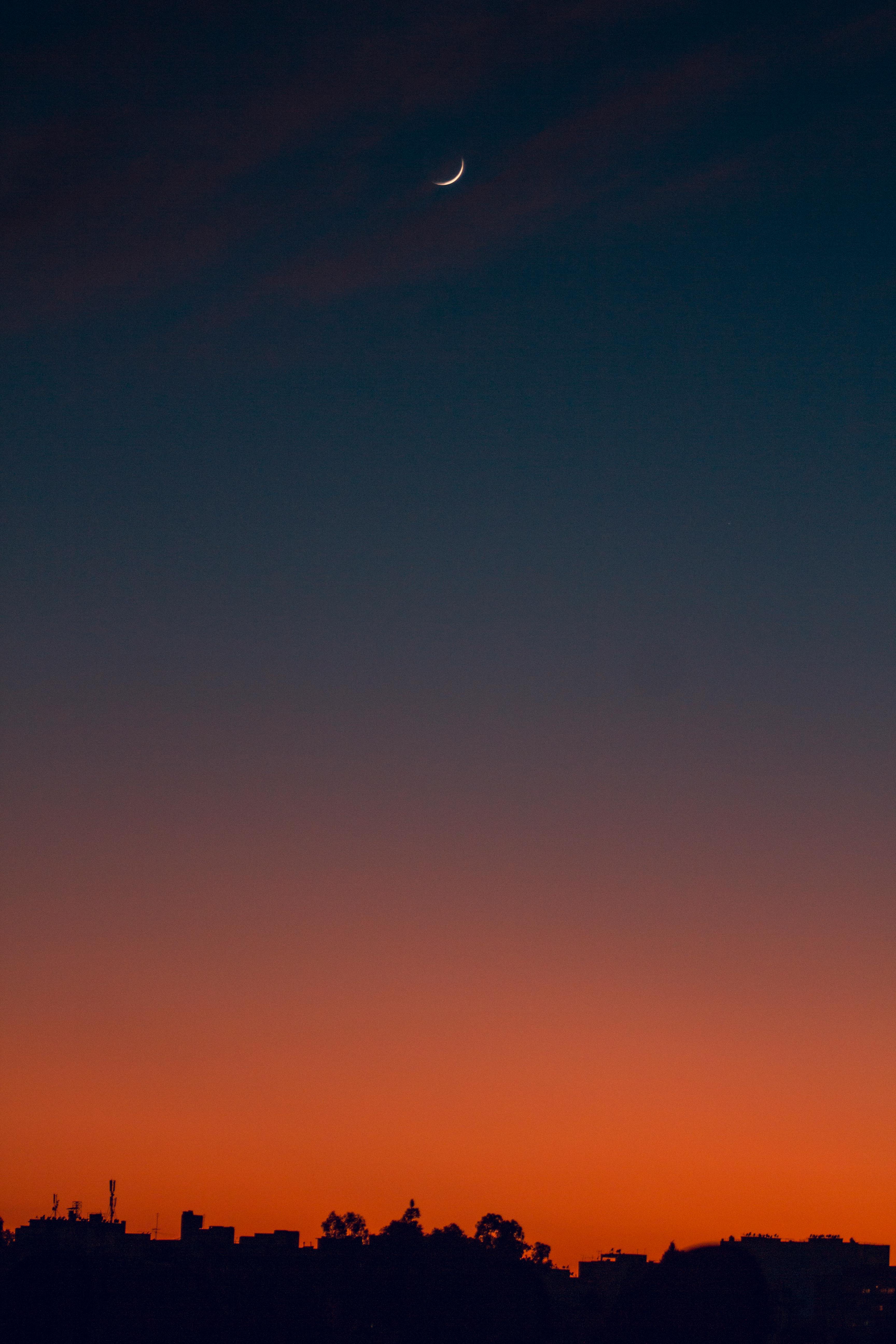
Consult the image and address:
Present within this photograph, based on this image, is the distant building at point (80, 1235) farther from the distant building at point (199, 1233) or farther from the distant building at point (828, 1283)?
the distant building at point (828, 1283)

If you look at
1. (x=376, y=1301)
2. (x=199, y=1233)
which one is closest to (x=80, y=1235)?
(x=199, y=1233)

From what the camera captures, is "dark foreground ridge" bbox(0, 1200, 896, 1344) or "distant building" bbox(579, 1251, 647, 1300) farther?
"distant building" bbox(579, 1251, 647, 1300)

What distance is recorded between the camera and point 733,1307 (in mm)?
78812

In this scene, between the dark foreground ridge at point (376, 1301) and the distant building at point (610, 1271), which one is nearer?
the dark foreground ridge at point (376, 1301)

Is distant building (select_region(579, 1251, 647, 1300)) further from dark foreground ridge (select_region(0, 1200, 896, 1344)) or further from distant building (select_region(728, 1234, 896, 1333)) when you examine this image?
dark foreground ridge (select_region(0, 1200, 896, 1344))

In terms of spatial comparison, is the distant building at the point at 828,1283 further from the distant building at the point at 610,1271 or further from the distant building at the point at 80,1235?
the distant building at the point at 80,1235

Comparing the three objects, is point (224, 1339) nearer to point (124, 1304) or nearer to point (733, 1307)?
point (124, 1304)

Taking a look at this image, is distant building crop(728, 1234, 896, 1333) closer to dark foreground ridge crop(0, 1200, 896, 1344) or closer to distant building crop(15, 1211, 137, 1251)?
dark foreground ridge crop(0, 1200, 896, 1344)

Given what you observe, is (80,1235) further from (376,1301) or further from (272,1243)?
(376,1301)

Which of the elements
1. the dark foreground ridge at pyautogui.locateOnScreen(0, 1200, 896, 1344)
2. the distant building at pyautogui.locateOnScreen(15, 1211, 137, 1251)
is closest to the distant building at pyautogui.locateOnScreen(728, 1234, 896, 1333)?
the dark foreground ridge at pyautogui.locateOnScreen(0, 1200, 896, 1344)


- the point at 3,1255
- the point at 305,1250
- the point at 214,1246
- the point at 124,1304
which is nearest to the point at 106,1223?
the point at 214,1246

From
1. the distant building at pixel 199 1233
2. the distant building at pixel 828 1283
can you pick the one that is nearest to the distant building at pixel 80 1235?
the distant building at pixel 199 1233

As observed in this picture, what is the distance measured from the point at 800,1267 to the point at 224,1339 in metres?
131

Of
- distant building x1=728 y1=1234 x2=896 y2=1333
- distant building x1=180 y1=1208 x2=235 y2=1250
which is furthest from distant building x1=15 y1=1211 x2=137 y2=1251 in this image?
distant building x1=728 y1=1234 x2=896 y2=1333
